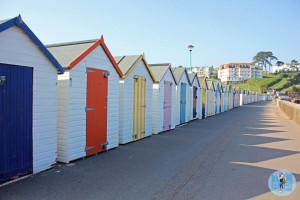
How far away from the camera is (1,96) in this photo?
5.30 meters

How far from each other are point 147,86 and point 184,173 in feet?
18.8

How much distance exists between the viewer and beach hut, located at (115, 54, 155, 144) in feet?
32.7

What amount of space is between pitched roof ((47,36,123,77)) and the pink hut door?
5232mm

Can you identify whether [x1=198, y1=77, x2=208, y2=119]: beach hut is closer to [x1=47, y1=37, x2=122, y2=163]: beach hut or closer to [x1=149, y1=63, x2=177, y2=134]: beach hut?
[x1=149, y1=63, x2=177, y2=134]: beach hut

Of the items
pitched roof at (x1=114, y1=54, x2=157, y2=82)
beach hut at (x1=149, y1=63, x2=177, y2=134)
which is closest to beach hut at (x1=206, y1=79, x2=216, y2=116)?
beach hut at (x1=149, y1=63, x2=177, y2=134)

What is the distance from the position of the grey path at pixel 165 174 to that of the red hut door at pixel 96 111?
41 centimetres

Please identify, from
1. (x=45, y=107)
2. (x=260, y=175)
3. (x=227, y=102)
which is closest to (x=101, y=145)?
(x=45, y=107)

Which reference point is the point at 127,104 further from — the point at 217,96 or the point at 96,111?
the point at 217,96

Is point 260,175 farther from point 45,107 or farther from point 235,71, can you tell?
point 235,71

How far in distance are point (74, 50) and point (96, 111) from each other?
1961mm

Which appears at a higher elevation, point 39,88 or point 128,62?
point 128,62

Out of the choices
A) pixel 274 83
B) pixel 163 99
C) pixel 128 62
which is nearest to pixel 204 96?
pixel 163 99

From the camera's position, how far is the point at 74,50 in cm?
795

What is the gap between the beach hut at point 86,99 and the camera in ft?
23.5
